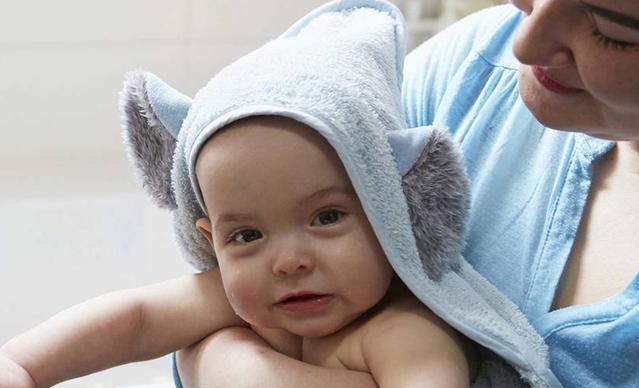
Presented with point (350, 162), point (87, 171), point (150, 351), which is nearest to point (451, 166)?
point (350, 162)

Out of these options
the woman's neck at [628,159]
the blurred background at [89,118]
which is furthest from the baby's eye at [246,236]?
the blurred background at [89,118]

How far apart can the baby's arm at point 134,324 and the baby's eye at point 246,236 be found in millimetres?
105

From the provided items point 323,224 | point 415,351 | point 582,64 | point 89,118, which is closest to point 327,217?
point 323,224

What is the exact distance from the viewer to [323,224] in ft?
2.36

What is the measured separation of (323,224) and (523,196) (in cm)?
20

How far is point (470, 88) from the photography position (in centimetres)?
90

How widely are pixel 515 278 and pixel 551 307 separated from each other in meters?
0.04

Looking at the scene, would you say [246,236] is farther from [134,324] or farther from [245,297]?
[134,324]

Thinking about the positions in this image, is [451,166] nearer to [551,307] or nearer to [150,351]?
[551,307]

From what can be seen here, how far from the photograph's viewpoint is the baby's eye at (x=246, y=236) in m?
0.73

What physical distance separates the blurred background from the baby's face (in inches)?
30.2

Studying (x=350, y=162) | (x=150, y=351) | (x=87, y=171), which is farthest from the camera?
(x=87, y=171)

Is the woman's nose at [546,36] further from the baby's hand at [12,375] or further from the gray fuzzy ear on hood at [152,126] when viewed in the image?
the baby's hand at [12,375]

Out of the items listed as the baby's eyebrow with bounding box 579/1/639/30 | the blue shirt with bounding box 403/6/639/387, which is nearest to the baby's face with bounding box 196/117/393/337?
the blue shirt with bounding box 403/6/639/387
